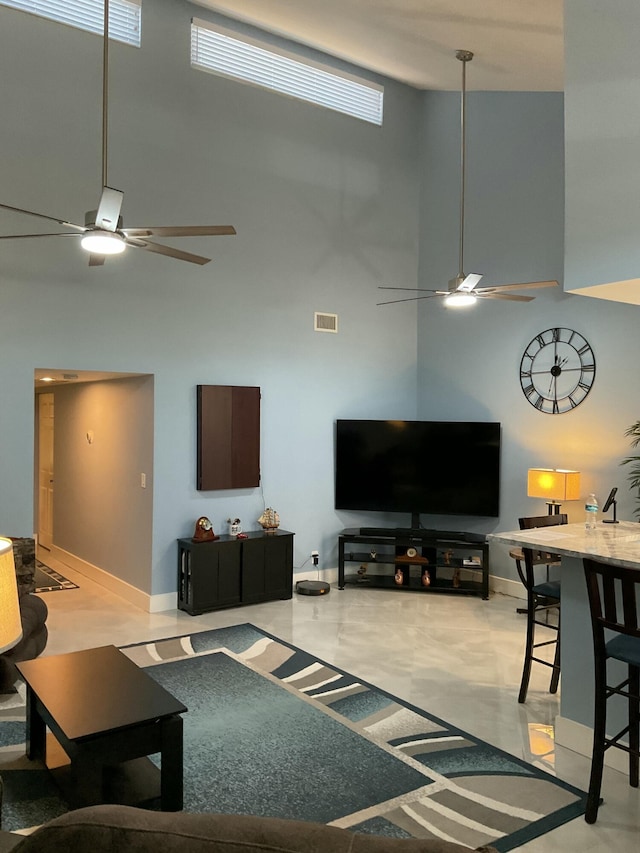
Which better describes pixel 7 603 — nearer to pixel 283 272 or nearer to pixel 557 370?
pixel 283 272

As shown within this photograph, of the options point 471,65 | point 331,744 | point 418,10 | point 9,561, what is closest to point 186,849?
point 9,561

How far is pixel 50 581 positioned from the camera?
6977 mm

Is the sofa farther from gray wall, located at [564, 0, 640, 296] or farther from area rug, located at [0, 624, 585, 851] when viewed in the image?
gray wall, located at [564, 0, 640, 296]

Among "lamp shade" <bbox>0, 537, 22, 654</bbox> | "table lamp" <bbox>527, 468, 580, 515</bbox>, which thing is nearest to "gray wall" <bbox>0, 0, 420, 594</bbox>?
"table lamp" <bbox>527, 468, 580, 515</bbox>

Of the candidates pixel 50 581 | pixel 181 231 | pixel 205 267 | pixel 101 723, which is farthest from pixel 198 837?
pixel 50 581

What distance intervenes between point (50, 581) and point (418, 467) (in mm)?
3918

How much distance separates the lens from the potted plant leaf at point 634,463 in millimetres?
5258

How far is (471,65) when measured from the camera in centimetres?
549

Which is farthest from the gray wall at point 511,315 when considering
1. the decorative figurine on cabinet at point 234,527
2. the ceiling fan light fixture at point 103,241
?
the ceiling fan light fixture at point 103,241

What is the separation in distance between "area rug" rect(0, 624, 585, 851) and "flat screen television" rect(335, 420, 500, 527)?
265 cm

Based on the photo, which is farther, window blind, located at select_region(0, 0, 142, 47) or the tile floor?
window blind, located at select_region(0, 0, 142, 47)

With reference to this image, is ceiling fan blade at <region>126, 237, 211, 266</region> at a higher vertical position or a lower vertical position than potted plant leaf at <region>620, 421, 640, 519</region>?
higher

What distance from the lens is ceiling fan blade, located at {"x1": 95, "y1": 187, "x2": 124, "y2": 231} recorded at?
3544 millimetres

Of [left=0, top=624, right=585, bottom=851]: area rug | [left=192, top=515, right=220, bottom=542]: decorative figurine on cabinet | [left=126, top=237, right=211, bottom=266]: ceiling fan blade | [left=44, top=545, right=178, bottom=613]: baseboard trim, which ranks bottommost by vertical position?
[left=0, top=624, right=585, bottom=851]: area rug
